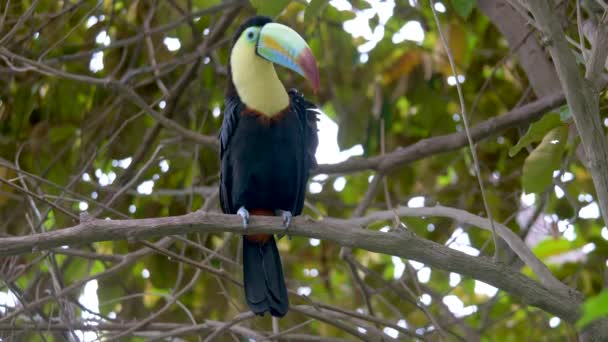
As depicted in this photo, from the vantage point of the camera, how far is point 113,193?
407cm

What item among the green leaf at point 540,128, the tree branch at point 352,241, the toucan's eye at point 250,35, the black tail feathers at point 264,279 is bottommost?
the tree branch at point 352,241

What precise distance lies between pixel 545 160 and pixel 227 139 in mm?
1353

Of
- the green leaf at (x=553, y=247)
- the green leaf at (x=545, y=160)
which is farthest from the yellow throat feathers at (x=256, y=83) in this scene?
the green leaf at (x=553, y=247)

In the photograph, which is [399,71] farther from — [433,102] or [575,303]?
[575,303]

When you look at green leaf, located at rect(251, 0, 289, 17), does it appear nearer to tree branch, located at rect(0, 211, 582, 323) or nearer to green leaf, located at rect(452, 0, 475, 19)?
green leaf, located at rect(452, 0, 475, 19)

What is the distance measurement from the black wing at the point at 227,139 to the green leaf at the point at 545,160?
1260 mm

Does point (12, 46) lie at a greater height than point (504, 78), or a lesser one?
lesser

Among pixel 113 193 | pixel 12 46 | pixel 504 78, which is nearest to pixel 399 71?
pixel 504 78

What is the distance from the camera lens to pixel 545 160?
3.04 m

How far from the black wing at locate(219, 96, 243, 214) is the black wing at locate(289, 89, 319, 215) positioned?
0.26 m

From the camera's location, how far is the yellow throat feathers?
3.67 metres

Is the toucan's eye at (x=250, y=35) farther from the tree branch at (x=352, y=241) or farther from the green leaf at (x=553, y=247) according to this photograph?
the green leaf at (x=553, y=247)

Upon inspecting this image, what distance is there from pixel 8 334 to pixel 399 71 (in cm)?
247

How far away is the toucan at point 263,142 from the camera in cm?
359
